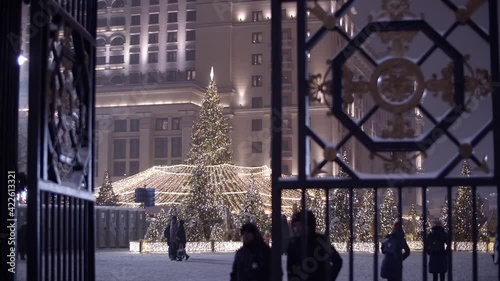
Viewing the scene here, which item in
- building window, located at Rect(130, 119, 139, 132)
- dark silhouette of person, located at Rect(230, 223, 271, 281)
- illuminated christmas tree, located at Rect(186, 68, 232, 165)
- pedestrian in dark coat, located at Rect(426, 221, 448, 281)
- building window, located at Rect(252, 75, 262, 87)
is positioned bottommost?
pedestrian in dark coat, located at Rect(426, 221, 448, 281)

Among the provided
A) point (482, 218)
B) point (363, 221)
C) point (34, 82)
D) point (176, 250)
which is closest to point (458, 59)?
point (34, 82)

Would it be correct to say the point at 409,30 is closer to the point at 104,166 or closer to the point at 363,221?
the point at 363,221

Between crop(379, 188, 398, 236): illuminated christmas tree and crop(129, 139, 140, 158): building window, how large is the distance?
39.6 m

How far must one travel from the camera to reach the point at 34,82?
18.0 feet

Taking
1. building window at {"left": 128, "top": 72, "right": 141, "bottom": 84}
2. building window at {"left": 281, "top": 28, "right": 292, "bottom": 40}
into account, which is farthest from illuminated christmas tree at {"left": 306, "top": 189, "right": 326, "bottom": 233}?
building window at {"left": 128, "top": 72, "right": 141, "bottom": 84}

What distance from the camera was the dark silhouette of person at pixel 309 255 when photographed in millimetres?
5699

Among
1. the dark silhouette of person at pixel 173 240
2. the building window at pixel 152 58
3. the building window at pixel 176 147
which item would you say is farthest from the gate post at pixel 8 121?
the building window at pixel 152 58

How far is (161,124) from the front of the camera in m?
71.8

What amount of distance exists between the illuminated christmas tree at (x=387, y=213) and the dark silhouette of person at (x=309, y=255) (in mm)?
28481

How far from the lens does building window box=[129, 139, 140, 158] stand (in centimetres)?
7238

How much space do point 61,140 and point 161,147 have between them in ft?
218

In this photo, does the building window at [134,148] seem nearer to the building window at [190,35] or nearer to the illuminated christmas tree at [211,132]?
the building window at [190,35]

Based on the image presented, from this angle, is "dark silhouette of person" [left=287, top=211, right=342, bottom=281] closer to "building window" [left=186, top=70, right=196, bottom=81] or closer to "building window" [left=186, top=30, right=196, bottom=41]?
"building window" [left=186, top=70, right=196, bottom=81]

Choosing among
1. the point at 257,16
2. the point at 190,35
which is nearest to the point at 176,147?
the point at 190,35
